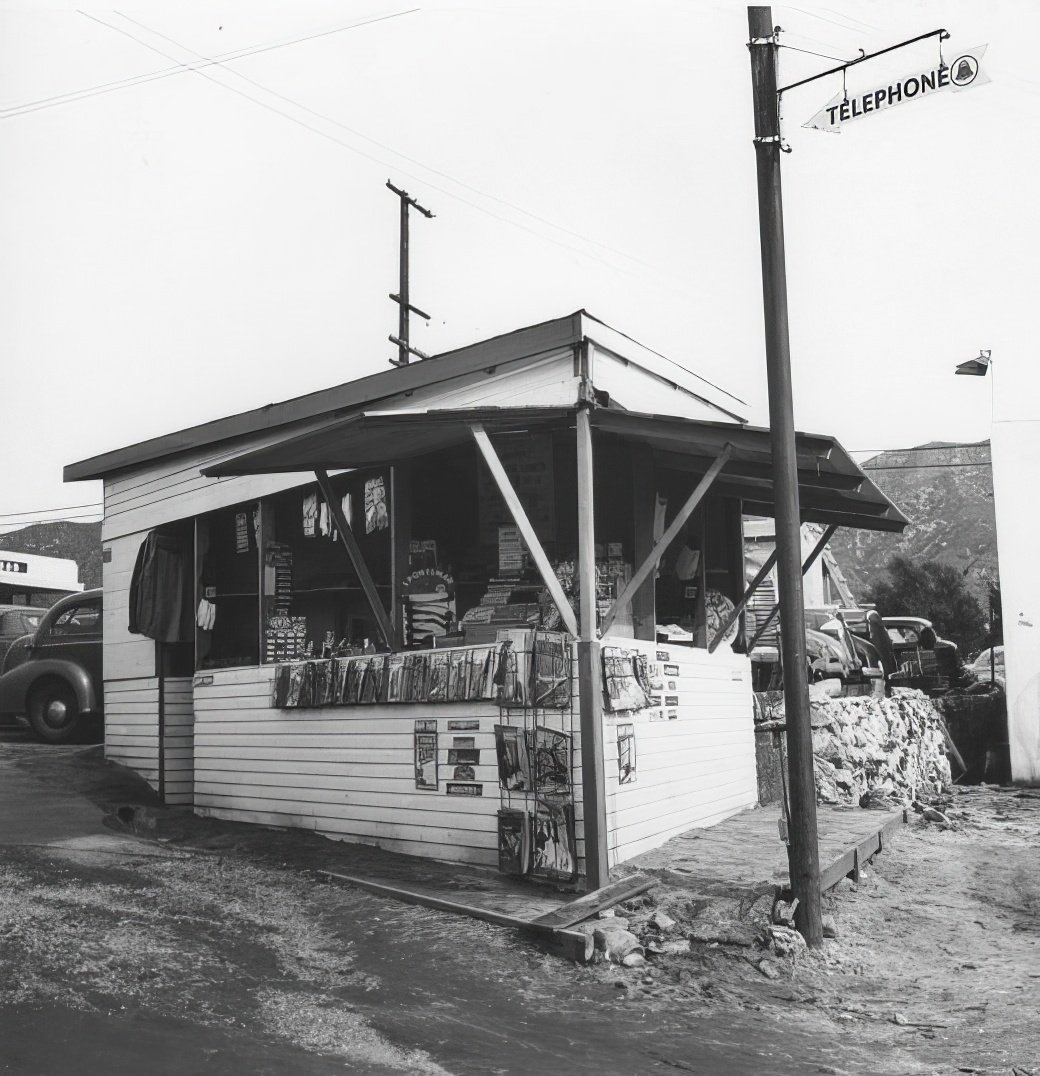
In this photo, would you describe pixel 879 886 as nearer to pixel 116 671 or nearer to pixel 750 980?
pixel 750 980

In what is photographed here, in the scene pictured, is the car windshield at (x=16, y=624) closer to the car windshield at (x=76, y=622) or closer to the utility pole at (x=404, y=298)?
→ the car windshield at (x=76, y=622)

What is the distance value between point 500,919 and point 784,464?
3323 millimetres

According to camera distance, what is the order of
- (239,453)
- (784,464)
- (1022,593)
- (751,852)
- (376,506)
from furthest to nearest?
(1022,593) < (239,453) < (376,506) < (751,852) < (784,464)

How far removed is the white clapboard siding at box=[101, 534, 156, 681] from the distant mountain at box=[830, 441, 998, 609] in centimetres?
9720

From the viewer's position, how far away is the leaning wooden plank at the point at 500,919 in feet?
23.3

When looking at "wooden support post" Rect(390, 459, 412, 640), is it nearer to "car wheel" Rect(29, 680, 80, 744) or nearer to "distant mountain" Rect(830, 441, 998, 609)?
"car wheel" Rect(29, 680, 80, 744)

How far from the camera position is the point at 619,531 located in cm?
1062

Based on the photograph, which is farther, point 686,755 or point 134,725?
point 134,725

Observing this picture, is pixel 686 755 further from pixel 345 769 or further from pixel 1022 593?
pixel 1022 593

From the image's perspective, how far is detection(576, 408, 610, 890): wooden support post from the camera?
27.5ft

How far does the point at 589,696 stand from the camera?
8492 mm

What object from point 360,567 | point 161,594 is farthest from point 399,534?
point 161,594

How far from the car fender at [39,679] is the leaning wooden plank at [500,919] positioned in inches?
317

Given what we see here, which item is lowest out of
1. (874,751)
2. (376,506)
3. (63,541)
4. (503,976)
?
(503,976)
